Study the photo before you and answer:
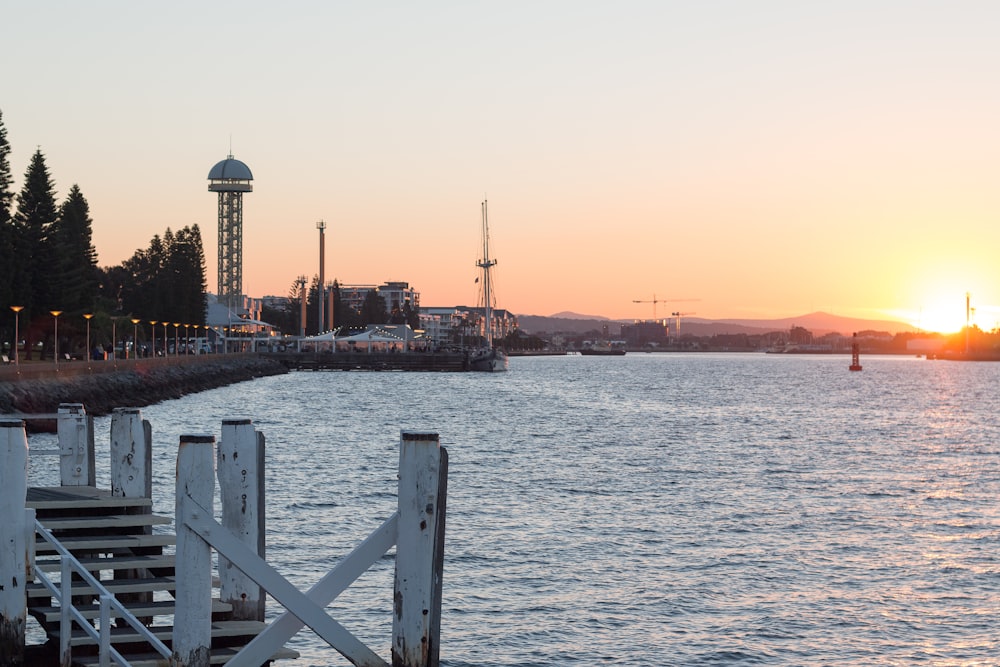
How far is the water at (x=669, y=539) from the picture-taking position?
19.1 meters

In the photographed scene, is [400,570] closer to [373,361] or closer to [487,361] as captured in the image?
[487,361]

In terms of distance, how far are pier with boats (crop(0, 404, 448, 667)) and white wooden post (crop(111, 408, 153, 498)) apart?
2 cm

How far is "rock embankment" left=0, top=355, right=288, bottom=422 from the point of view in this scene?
195ft

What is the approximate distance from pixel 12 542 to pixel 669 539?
1891cm

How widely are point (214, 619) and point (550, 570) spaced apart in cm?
1283

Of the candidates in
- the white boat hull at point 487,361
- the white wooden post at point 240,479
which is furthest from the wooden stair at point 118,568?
the white boat hull at point 487,361

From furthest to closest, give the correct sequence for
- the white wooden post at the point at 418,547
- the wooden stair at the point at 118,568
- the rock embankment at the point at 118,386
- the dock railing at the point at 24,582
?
the rock embankment at the point at 118,386 < the wooden stair at the point at 118,568 < the dock railing at the point at 24,582 < the white wooden post at the point at 418,547

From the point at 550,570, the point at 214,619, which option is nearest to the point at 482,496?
the point at 550,570

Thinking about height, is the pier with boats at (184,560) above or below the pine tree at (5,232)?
below

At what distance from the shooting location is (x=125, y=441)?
15.7m

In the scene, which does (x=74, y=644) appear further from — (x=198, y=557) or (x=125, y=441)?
(x=125, y=441)

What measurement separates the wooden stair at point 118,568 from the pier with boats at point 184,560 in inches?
0.8

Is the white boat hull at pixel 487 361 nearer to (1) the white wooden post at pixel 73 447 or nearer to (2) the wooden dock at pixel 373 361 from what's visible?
(2) the wooden dock at pixel 373 361

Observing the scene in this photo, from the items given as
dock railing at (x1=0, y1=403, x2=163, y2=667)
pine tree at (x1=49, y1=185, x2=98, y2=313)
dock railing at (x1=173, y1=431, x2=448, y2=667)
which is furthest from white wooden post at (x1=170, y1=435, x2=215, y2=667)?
pine tree at (x1=49, y1=185, x2=98, y2=313)
